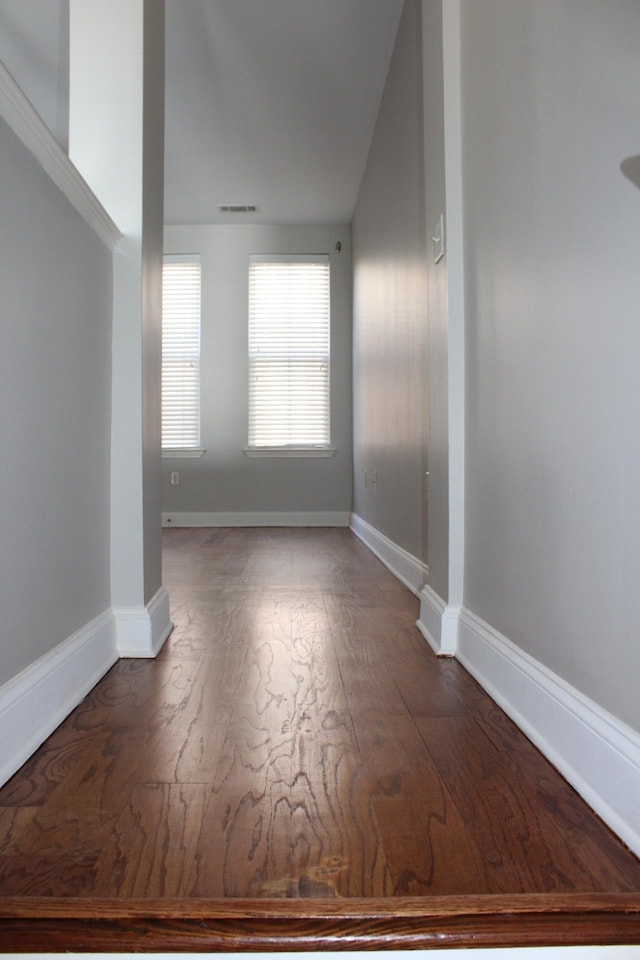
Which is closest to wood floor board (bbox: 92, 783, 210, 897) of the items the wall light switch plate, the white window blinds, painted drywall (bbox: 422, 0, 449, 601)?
painted drywall (bbox: 422, 0, 449, 601)

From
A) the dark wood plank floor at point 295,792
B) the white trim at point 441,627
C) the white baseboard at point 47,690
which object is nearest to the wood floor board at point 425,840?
the dark wood plank floor at point 295,792

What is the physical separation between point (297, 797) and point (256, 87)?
12.8 feet

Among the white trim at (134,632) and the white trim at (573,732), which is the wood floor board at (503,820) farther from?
the white trim at (134,632)

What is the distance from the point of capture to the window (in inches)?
239

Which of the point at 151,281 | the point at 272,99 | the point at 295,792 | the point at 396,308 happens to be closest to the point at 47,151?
the point at 151,281

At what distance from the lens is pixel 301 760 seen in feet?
3.91

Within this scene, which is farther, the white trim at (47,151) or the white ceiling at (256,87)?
the white ceiling at (256,87)

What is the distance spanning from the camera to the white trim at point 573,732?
93 cm

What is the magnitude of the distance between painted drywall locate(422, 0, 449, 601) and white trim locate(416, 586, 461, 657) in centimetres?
3

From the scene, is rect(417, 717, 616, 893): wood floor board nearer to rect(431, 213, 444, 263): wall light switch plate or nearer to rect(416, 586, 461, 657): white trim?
rect(416, 586, 461, 657): white trim

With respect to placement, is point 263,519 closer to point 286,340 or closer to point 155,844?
point 286,340

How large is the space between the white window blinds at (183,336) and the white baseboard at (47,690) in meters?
4.49

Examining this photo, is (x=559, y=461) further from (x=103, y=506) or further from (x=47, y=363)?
(x=103, y=506)

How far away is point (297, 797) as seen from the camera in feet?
3.45
